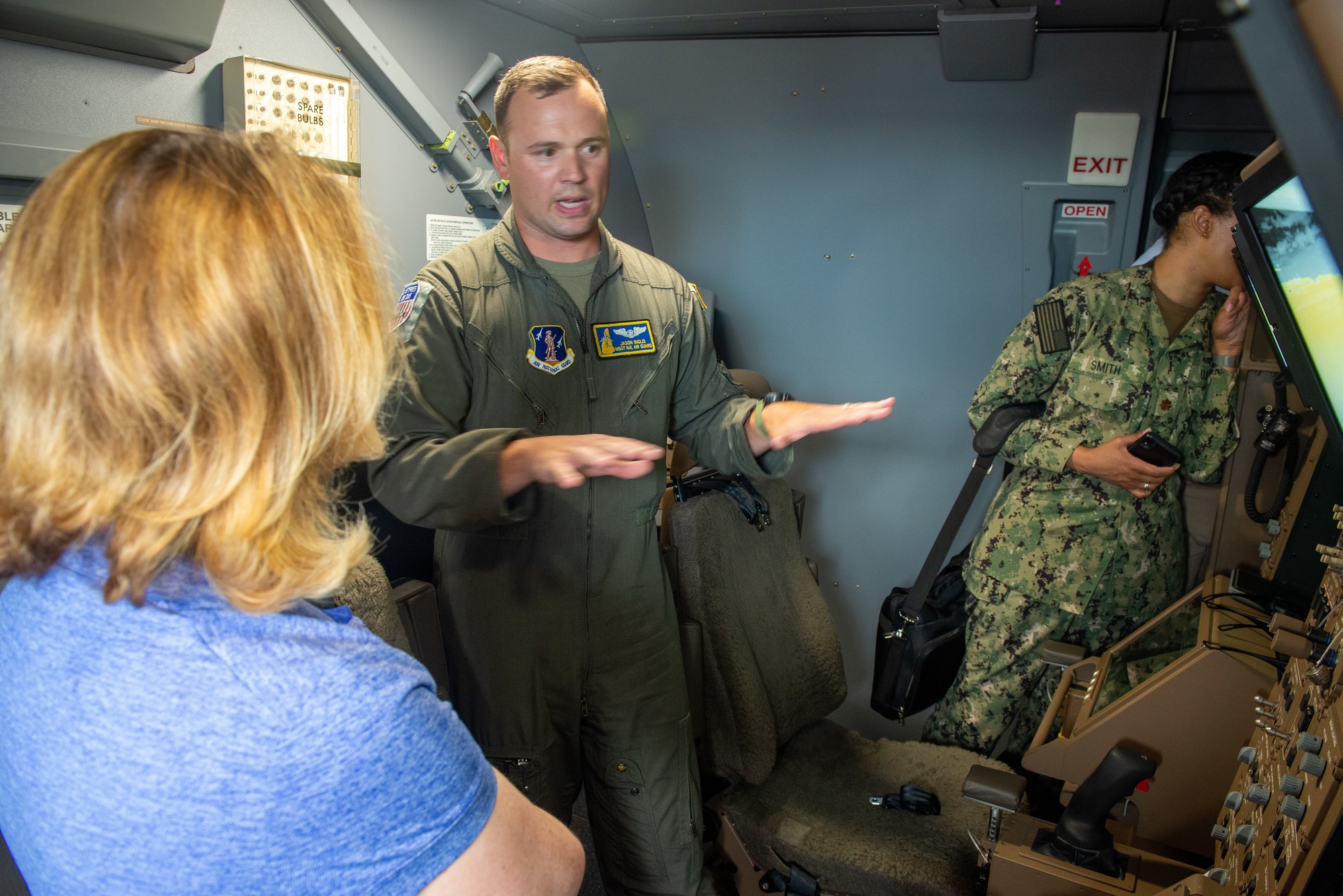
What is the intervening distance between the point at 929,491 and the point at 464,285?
1826 millimetres

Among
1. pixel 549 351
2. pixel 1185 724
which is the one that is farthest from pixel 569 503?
pixel 1185 724

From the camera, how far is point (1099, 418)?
2051 mm

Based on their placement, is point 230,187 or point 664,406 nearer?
point 230,187

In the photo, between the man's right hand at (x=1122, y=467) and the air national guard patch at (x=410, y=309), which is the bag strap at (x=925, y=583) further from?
the air national guard patch at (x=410, y=309)

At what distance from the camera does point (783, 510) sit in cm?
215

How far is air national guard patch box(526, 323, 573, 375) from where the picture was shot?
5.08ft

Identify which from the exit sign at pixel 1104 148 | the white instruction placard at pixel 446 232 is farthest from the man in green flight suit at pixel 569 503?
the exit sign at pixel 1104 148

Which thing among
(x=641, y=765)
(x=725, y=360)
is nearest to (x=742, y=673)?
(x=641, y=765)

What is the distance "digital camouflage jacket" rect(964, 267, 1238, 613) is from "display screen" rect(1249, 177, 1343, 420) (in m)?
0.88

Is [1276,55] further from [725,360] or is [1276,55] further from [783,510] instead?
[725,360]

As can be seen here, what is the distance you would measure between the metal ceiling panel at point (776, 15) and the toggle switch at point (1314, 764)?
1.85 metres

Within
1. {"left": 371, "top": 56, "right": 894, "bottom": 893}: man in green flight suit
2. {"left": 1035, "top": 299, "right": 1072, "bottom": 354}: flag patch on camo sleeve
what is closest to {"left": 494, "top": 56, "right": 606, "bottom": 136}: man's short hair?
{"left": 371, "top": 56, "right": 894, "bottom": 893}: man in green flight suit

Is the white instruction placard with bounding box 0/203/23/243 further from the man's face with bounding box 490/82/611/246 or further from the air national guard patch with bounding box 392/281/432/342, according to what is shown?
the man's face with bounding box 490/82/611/246

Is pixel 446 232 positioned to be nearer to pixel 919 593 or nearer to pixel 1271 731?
pixel 919 593
